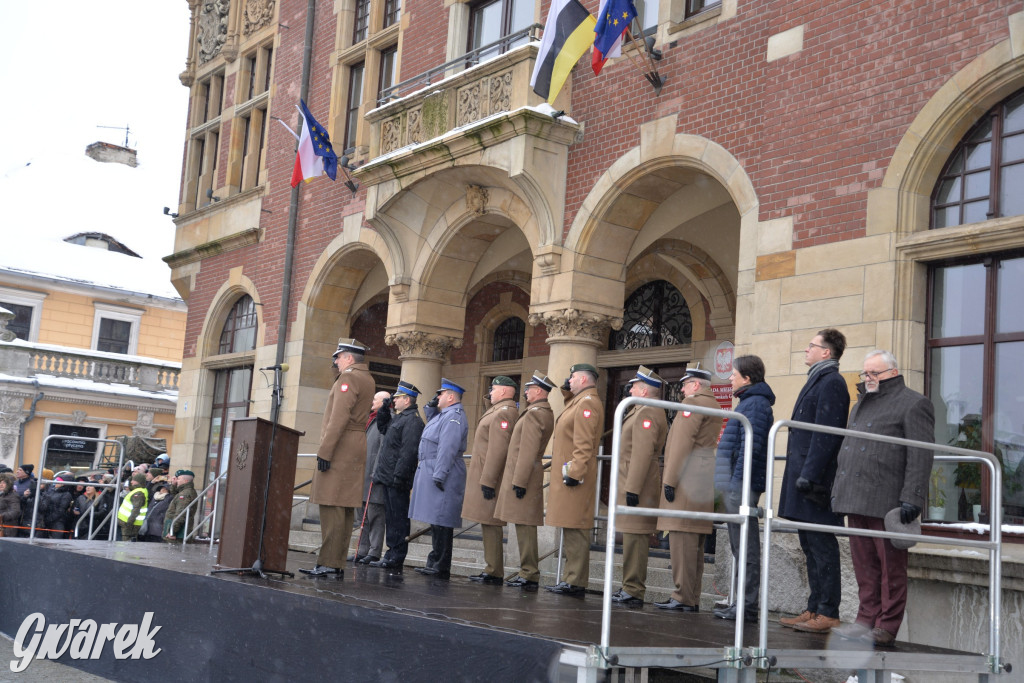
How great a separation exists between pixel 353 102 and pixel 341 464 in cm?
1113

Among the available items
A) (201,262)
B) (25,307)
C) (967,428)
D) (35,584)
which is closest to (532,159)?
(967,428)

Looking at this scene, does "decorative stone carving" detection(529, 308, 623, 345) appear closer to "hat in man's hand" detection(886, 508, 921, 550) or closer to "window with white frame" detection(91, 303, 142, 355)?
"hat in man's hand" detection(886, 508, 921, 550)

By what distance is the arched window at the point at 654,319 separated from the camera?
17.2 meters

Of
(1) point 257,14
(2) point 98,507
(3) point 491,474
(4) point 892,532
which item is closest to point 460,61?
(3) point 491,474

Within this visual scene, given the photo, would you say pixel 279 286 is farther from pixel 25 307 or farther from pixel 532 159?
pixel 25 307

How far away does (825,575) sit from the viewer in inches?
281

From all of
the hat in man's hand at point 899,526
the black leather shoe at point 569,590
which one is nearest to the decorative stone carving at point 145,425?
the black leather shoe at point 569,590

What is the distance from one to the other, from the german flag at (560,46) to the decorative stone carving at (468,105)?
2037 mm

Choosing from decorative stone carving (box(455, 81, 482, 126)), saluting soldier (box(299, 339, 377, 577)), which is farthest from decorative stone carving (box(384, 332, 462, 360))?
saluting soldier (box(299, 339, 377, 577))

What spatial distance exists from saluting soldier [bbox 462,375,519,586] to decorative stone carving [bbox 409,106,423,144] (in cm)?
595

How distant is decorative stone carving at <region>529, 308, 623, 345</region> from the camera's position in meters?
13.6

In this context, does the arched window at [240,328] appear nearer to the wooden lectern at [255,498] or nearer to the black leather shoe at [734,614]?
the wooden lectern at [255,498]

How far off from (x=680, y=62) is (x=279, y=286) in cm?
955

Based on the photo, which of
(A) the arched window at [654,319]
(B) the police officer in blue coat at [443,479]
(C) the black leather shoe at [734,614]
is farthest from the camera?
(A) the arched window at [654,319]
